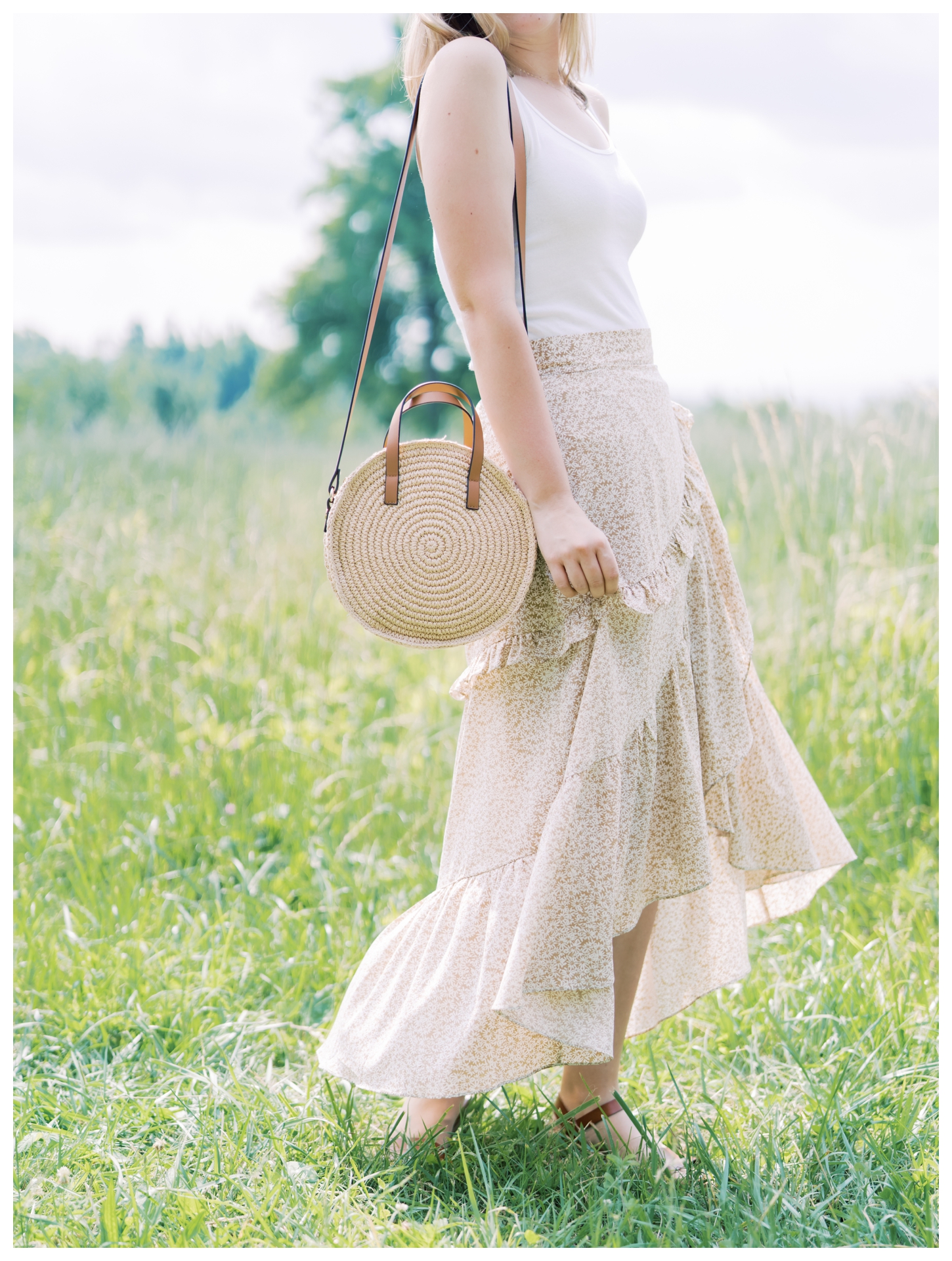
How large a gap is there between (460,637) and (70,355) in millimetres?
A: 10364

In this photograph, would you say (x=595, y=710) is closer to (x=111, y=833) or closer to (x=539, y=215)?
(x=539, y=215)

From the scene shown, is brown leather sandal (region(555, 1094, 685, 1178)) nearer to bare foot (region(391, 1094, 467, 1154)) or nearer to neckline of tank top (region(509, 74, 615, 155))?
bare foot (region(391, 1094, 467, 1154))

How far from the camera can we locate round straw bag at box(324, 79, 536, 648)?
1380 mm

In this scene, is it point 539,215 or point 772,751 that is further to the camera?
point 772,751

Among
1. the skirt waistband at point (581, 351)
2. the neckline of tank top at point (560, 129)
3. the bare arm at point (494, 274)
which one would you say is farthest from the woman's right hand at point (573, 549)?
the neckline of tank top at point (560, 129)

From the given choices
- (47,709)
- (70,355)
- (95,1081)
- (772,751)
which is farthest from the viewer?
(70,355)

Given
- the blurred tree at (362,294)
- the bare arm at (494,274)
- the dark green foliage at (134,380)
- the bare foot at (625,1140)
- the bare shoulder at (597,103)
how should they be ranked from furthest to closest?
the blurred tree at (362,294), the dark green foliage at (134,380), the bare shoulder at (597,103), the bare foot at (625,1140), the bare arm at (494,274)

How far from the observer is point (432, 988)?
4.88 feet

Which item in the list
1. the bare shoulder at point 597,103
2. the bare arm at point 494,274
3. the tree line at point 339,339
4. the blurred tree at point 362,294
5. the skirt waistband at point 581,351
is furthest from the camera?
the blurred tree at point 362,294

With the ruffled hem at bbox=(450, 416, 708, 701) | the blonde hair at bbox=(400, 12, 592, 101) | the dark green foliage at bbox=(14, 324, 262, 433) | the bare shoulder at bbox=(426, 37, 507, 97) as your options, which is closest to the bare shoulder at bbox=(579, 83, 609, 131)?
the blonde hair at bbox=(400, 12, 592, 101)

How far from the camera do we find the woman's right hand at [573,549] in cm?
135

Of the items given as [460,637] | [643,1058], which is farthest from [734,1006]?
[460,637]

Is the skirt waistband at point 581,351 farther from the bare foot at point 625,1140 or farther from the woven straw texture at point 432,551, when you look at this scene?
the bare foot at point 625,1140

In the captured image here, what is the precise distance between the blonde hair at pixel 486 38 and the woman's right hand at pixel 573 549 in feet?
2.03
